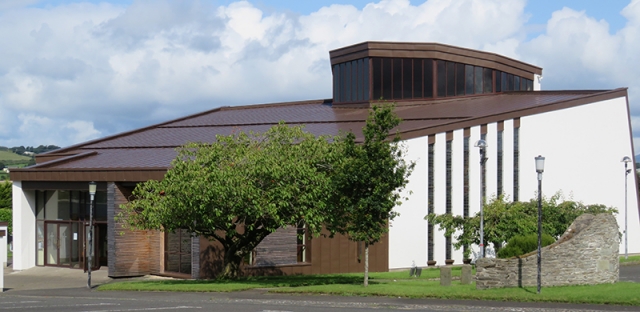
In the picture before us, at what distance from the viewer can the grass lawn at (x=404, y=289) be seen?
2241 centimetres

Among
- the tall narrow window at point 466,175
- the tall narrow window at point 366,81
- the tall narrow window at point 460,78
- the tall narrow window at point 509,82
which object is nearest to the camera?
the tall narrow window at point 466,175

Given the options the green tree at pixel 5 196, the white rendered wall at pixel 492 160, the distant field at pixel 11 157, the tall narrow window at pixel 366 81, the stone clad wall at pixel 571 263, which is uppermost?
the tall narrow window at pixel 366 81

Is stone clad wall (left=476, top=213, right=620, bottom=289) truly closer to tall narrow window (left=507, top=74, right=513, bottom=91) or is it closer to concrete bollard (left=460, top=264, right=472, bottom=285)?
concrete bollard (left=460, top=264, right=472, bottom=285)

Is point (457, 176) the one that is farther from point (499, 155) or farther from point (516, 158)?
point (516, 158)

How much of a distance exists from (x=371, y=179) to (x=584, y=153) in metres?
22.8

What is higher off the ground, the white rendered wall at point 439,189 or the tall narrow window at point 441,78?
the tall narrow window at point 441,78

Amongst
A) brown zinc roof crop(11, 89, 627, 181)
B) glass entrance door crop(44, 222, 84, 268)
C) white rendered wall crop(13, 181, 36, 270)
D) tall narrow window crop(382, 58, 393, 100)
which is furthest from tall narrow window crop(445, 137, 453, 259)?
white rendered wall crop(13, 181, 36, 270)

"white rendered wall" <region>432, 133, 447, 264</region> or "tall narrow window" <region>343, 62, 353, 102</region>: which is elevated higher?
"tall narrow window" <region>343, 62, 353, 102</region>

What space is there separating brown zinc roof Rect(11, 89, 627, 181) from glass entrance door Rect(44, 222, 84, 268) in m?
3.28

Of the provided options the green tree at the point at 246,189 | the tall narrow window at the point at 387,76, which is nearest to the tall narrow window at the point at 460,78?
the tall narrow window at the point at 387,76

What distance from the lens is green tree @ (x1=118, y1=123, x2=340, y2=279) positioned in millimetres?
28016

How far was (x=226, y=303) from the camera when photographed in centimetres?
2419

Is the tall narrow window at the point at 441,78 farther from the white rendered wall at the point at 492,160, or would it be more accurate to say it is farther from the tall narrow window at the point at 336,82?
the white rendered wall at the point at 492,160

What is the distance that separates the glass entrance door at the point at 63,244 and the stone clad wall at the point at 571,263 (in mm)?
24216
